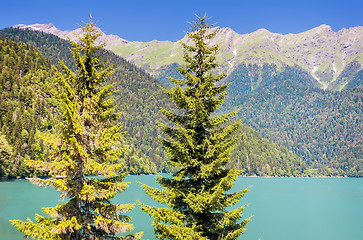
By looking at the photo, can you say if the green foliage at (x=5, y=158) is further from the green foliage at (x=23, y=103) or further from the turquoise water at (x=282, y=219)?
the turquoise water at (x=282, y=219)

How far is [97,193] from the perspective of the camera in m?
13.1

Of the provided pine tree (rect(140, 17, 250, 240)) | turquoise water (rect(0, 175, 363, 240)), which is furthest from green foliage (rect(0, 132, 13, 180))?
pine tree (rect(140, 17, 250, 240))

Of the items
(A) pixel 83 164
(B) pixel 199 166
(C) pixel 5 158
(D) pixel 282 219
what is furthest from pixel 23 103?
(B) pixel 199 166

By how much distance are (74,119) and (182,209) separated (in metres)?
6.82

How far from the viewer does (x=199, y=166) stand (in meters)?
15.1

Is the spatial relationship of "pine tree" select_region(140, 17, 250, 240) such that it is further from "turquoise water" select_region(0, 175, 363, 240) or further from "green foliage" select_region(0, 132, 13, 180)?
"green foliage" select_region(0, 132, 13, 180)

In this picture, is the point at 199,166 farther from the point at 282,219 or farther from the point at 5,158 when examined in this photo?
the point at 5,158

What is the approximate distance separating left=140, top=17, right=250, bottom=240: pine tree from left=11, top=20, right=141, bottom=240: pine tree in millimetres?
2232

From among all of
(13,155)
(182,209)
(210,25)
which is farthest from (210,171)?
(13,155)

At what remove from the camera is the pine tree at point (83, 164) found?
12516 mm

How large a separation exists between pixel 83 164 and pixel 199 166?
5.46 metres

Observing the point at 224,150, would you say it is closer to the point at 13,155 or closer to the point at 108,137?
the point at 108,137

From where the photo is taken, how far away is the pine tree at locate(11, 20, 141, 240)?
41.1 feet

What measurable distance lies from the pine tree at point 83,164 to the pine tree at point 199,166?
7.32 feet
